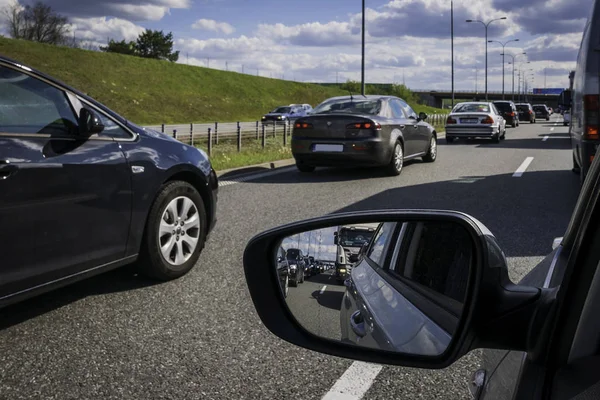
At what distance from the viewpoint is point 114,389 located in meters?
3.10

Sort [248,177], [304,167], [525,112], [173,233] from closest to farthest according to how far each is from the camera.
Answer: [173,233] → [248,177] → [304,167] → [525,112]

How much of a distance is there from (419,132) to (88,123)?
10891mm

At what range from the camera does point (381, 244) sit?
1.62 metres

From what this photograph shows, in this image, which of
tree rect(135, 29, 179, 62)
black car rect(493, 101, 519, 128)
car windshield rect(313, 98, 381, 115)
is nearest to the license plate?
car windshield rect(313, 98, 381, 115)

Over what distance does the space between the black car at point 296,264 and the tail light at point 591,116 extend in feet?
22.5

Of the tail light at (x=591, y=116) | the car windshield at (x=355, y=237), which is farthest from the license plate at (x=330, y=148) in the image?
the car windshield at (x=355, y=237)

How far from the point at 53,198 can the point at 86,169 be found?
1.14ft

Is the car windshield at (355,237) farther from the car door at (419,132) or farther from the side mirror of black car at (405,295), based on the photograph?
the car door at (419,132)

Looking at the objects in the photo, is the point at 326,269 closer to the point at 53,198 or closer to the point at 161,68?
the point at 53,198

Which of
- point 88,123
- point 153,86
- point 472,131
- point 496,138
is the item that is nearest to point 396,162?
point 88,123

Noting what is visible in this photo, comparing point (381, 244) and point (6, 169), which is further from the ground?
point (6, 169)

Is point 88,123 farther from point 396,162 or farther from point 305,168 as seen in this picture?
point 305,168

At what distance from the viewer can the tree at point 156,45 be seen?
309 feet

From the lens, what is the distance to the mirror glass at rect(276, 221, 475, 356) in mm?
1274
